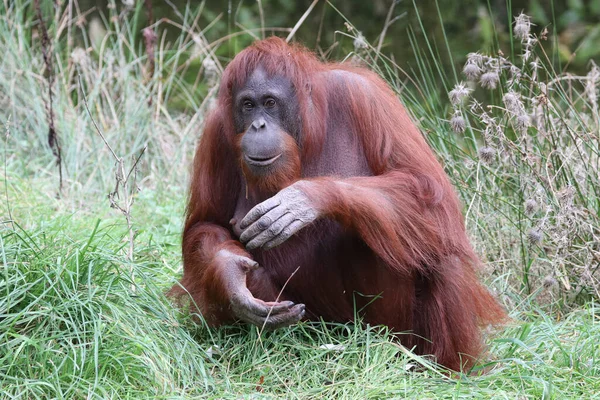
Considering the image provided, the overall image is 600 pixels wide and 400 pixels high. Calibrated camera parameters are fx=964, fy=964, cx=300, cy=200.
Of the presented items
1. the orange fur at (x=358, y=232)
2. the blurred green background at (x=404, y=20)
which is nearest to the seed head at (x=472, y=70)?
the orange fur at (x=358, y=232)

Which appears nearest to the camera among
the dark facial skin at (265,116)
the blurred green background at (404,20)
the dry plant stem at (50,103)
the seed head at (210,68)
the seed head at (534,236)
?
the dark facial skin at (265,116)

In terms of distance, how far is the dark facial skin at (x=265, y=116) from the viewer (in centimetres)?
337

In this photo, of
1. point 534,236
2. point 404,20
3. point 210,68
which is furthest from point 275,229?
point 404,20

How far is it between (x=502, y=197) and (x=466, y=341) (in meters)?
1.15

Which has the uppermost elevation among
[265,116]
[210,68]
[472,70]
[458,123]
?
[472,70]

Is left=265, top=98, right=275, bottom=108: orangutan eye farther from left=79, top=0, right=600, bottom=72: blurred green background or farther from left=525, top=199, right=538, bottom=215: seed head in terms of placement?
left=79, top=0, right=600, bottom=72: blurred green background

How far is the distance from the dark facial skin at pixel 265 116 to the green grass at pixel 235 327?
0.61m

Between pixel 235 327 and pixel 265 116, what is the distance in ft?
2.65

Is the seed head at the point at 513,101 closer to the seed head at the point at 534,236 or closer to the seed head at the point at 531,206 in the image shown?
the seed head at the point at 531,206

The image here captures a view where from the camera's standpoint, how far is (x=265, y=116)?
346 cm

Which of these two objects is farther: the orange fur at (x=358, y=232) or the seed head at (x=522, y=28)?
the seed head at (x=522, y=28)

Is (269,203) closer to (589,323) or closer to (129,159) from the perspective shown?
(589,323)

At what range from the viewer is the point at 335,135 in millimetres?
3604

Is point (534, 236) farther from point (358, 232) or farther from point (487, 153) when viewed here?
point (358, 232)
